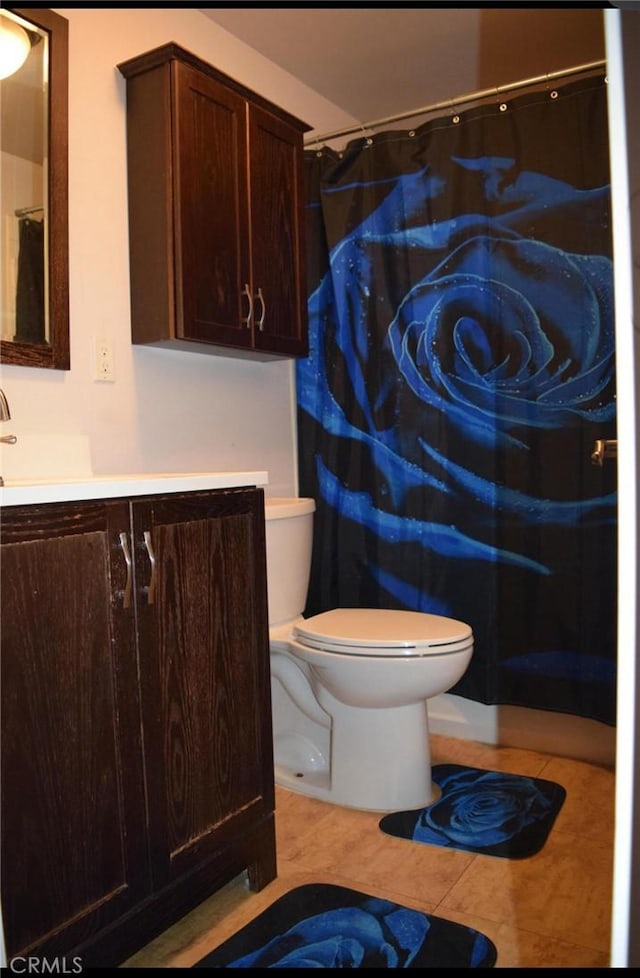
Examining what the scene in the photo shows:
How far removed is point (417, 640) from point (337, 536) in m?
0.77

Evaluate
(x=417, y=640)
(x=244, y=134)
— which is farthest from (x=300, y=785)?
(x=244, y=134)

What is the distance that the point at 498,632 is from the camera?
229cm

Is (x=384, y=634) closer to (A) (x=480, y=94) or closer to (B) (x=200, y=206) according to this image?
(B) (x=200, y=206)

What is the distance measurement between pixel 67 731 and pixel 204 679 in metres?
0.33

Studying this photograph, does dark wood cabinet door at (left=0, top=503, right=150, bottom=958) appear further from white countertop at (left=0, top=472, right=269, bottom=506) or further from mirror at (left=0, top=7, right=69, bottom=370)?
mirror at (left=0, top=7, right=69, bottom=370)

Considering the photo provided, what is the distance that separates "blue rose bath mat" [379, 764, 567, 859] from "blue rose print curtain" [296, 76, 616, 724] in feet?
0.85

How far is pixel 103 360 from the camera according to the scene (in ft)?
6.02

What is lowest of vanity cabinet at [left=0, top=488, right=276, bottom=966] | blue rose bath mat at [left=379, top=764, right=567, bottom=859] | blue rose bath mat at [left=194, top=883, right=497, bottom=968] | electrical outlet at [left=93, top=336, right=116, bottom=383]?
blue rose bath mat at [left=194, top=883, right=497, bottom=968]

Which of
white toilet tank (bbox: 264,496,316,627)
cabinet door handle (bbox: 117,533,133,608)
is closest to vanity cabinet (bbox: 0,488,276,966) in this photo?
cabinet door handle (bbox: 117,533,133,608)

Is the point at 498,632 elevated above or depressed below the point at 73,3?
below

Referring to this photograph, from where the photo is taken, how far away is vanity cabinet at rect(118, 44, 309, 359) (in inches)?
71.7

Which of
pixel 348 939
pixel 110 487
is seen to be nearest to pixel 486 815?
pixel 348 939

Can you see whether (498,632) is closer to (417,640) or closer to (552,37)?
(417,640)

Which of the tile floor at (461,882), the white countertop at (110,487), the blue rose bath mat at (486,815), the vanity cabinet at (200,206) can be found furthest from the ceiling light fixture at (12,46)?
the blue rose bath mat at (486,815)
